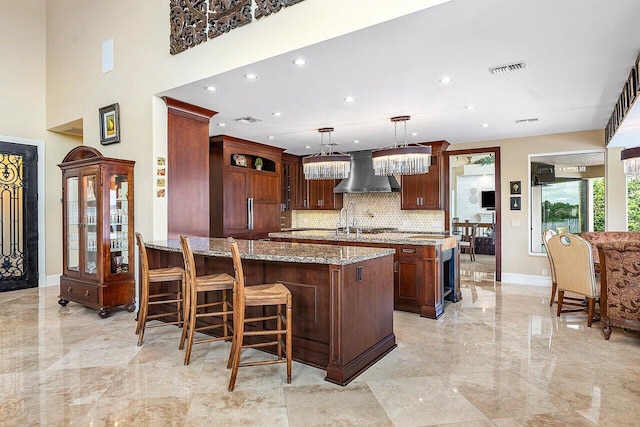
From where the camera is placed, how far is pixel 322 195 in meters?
8.56

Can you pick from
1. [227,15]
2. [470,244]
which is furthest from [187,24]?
[470,244]

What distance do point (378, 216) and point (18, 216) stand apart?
6622mm

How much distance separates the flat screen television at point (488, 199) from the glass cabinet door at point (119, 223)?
32.2 feet

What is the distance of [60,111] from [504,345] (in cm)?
694

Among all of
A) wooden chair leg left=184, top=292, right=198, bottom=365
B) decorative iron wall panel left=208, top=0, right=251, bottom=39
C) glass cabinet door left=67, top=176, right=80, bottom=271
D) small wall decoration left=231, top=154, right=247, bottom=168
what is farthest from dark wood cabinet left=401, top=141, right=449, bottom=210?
glass cabinet door left=67, top=176, right=80, bottom=271

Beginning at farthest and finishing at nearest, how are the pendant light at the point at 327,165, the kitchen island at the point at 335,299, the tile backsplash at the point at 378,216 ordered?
the tile backsplash at the point at 378,216, the pendant light at the point at 327,165, the kitchen island at the point at 335,299

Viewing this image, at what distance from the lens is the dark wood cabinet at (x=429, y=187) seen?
23.1ft

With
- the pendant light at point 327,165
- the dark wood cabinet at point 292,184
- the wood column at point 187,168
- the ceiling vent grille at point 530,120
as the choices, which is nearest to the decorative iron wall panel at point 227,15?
the wood column at point 187,168

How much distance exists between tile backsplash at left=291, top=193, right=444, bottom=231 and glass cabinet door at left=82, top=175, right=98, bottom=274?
4.97m

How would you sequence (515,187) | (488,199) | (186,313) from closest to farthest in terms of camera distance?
(186,313), (515,187), (488,199)

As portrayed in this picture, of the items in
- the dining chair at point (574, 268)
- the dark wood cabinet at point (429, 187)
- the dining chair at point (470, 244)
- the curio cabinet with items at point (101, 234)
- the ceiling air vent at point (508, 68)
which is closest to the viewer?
the ceiling air vent at point (508, 68)

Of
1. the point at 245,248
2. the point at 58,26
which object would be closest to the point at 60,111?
the point at 58,26

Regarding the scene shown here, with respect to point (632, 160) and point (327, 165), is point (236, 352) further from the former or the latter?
point (632, 160)

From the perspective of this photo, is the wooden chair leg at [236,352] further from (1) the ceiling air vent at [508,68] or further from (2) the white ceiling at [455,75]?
(1) the ceiling air vent at [508,68]
